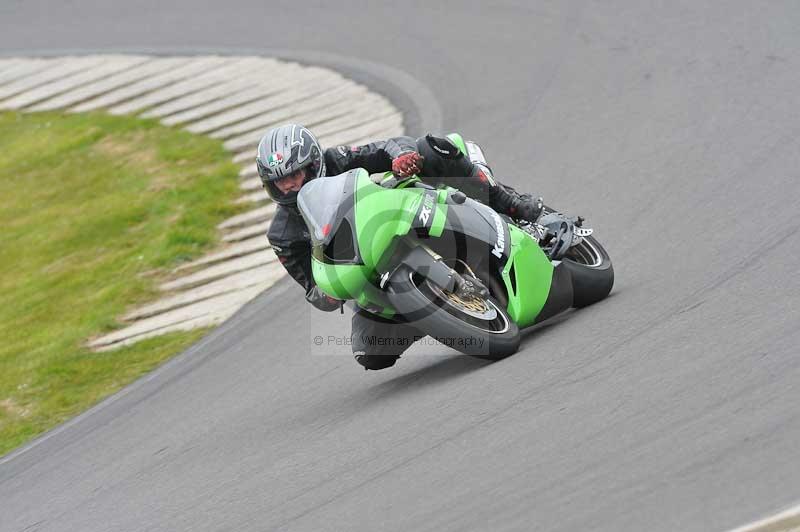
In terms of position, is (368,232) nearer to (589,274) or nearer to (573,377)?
(573,377)

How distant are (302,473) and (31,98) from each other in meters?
13.3

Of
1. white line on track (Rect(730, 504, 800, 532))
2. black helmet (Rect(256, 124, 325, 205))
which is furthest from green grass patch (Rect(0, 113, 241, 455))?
white line on track (Rect(730, 504, 800, 532))

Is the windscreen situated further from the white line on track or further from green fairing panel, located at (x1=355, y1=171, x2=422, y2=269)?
the white line on track

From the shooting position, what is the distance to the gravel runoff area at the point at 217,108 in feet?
33.6

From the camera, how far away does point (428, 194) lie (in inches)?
259

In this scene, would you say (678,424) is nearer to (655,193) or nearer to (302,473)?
(302,473)

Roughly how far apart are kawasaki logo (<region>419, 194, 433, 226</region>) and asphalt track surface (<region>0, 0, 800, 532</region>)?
830 mm

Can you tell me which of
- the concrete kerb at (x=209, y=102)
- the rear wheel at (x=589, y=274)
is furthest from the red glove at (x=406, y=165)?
the concrete kerb at (x=209, y=102)

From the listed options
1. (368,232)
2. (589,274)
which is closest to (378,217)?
(368,232)

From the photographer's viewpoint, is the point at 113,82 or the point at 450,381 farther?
the point at 113,82

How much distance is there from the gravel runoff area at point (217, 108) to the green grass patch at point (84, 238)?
0.25 metres

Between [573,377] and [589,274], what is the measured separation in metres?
1.48

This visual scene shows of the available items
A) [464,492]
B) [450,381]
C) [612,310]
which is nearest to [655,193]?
[612,310]

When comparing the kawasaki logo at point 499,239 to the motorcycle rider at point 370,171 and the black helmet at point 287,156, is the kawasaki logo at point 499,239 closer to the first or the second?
the motorcycle rider at point 370,171
